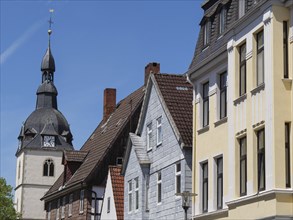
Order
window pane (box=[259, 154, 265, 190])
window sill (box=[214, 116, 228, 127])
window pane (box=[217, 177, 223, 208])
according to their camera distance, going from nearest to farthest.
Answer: window pane (box=[259, 154, 265, 190]) < window sill (box=[214, 116, 228, 127]) < window pane (box=[217, 177, 223, 208])

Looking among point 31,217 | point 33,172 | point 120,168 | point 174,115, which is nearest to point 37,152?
point 33,172

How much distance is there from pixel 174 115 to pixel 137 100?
20109mm

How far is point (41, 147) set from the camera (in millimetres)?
122812

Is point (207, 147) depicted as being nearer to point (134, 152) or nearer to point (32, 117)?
point (134, 152)

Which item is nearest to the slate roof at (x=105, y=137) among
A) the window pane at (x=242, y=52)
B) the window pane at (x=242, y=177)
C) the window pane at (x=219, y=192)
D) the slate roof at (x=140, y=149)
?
the slate roof at (x=140, y=149)

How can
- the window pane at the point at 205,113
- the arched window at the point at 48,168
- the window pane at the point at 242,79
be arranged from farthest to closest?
1. the arched window at the point at 48,168
2. the window pane at the point at 205,113
3. the window pane at the point at 242,79

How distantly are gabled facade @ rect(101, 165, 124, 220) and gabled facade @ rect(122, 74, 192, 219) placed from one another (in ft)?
7.74

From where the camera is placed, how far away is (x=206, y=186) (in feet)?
105

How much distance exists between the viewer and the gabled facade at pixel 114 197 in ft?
148

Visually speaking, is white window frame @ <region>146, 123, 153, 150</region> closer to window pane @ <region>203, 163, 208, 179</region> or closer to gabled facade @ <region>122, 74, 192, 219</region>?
gabled facade @ <region>122, 74, 192, 219</region>

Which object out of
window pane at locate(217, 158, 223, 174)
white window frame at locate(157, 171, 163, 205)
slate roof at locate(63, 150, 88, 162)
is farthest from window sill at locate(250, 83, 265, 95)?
slate roof at locate(63, 150, 88, 162)

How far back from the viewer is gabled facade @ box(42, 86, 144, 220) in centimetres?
5447

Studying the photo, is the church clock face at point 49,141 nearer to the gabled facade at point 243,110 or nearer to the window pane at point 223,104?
the gabled facade at point 243,110

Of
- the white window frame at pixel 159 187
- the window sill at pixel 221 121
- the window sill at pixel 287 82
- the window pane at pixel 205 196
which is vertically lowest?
the window pane at pixel 205 196
